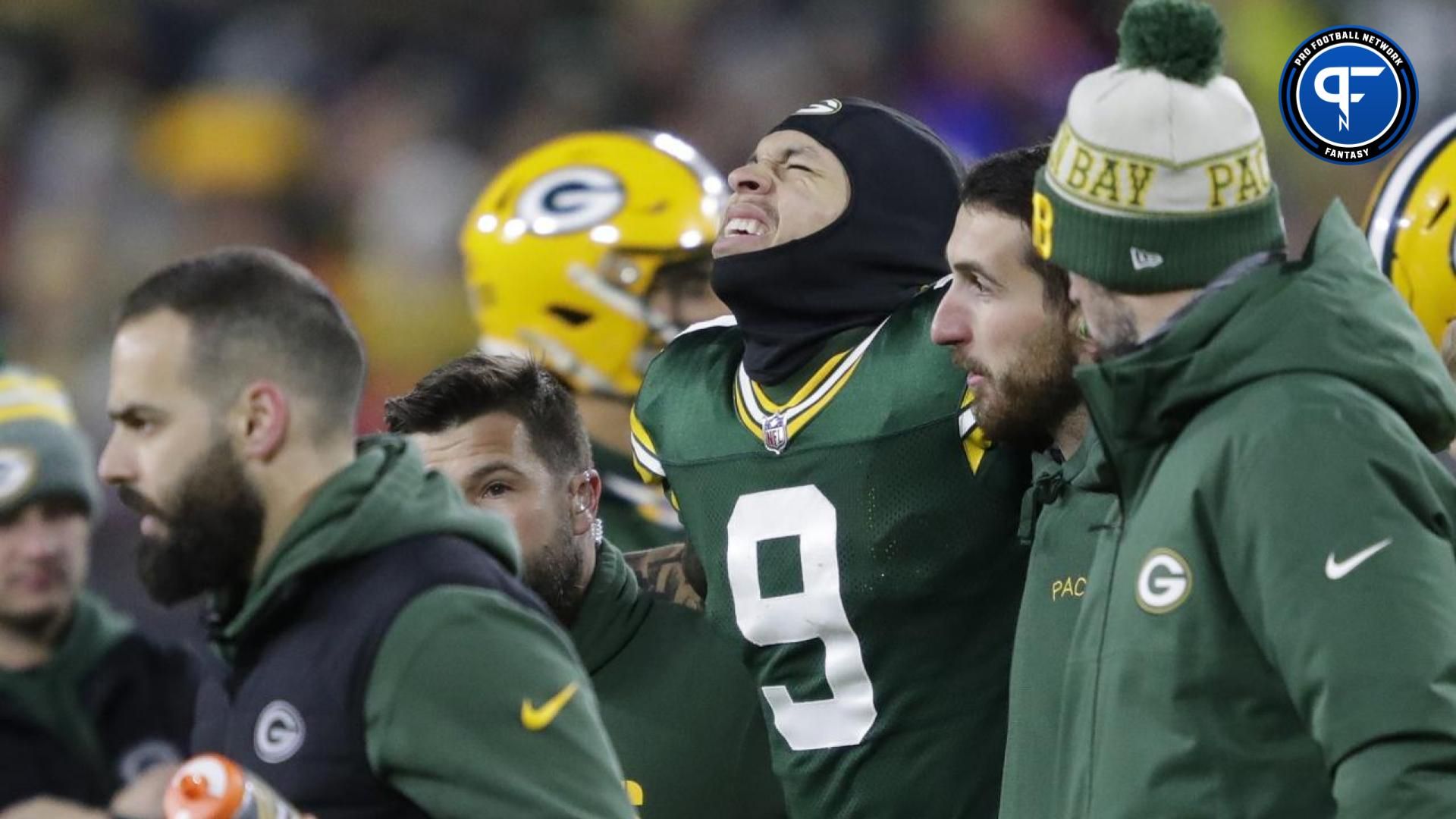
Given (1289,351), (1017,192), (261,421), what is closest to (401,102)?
(1017,192)

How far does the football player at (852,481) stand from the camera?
12.7ft

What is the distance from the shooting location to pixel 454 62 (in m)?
9.83

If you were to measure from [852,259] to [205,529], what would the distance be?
4.79 feet

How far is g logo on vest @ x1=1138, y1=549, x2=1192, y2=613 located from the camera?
288 cm

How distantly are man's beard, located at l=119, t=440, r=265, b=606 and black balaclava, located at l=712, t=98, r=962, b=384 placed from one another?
130 cm

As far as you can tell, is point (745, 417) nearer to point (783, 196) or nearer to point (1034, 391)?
point (783, 196)

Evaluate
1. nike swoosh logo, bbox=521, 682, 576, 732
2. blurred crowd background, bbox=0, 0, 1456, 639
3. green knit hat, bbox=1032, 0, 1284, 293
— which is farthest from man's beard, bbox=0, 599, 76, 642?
blurred crowd background, bbox=0, 0, 1456, 639

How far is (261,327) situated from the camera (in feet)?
10.1

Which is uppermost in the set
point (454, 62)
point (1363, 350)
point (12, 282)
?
point (1363, 350)

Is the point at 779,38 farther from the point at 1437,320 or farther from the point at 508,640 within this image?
the point at 508,640

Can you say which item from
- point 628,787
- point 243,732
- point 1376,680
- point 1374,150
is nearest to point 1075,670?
point 1376,680

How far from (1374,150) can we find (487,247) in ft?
7.78

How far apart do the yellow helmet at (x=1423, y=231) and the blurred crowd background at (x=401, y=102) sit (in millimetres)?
4181

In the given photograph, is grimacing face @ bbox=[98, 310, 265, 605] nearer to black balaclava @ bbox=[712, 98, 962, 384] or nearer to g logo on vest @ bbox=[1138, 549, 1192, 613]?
g logo on vest @ bbox=[1138, 549, 1192, 613]
